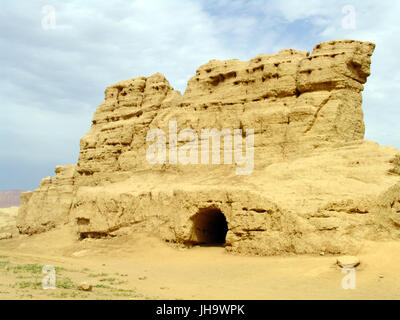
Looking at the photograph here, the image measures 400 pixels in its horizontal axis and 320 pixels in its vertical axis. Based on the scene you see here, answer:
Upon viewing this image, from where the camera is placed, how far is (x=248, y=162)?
17578mm

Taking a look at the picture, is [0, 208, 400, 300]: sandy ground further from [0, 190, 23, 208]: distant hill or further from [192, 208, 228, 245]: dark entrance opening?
[0, 190, 23, 208]: distant hill

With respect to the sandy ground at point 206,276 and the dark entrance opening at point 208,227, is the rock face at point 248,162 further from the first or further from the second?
the sandy ground at point 206,276

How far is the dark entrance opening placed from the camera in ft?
52.3

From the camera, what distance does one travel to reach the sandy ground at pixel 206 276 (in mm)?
8570

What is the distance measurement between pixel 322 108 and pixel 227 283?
30.7ft

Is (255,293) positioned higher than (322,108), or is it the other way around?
(322,108)

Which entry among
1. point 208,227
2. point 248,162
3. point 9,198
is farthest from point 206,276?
point 9,198

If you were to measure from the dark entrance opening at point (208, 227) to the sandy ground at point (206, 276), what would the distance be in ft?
2.77

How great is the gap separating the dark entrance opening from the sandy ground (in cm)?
84

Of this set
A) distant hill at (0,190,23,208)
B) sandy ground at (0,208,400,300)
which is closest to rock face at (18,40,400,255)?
sandy ground at (0,208,400,300)

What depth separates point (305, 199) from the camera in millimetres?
12820

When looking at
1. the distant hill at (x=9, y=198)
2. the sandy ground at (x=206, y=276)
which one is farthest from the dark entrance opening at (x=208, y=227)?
the distant hill at (x=9, y=198)

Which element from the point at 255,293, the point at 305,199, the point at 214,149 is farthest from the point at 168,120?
the point at 255,293
